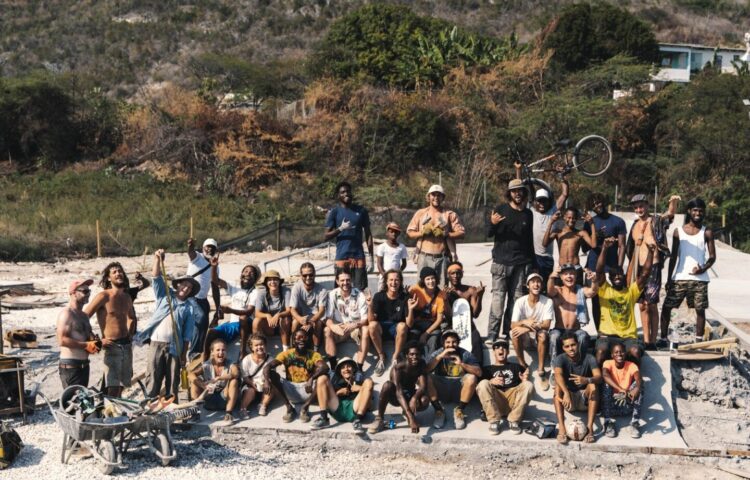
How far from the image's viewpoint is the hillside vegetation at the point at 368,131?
2778 cm

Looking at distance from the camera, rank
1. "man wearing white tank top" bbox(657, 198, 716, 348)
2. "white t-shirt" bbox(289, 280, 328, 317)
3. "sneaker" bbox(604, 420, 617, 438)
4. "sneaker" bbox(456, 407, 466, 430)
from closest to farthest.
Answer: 1. "sneaker" bbox(604, 420, 617, 438)
2. "sneaker" bbox(456, 407, 466, 430)
3. "white t-shirt" bbox(289, 280, 328, 317)
4. "man wearing white tank top" bbox(657, 198, 716, 348)

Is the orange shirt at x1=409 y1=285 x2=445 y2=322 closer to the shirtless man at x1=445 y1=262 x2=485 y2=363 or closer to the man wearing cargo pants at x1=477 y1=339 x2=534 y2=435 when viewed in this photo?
the shirtless man at x1=445 y1=262 x2=485 y2=363

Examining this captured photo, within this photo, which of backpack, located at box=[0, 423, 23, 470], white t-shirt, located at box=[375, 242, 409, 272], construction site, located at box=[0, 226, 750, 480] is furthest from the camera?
white t-shirt, located at box=[375, 242, 409, 272]

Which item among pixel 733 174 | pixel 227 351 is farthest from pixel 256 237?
pixel 733 174

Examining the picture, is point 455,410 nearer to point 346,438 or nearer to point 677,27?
point 346,438

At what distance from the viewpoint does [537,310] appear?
10133 mm

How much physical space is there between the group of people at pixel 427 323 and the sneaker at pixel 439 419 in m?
0.01

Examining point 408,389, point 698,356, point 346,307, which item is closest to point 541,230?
point 698,356

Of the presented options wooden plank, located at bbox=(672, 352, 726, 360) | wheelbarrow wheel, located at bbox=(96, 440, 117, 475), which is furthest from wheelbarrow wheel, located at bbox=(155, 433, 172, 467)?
wooden plank, located at bbox=(672, 352, 726, 360)

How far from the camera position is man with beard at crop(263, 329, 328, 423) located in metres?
9.62

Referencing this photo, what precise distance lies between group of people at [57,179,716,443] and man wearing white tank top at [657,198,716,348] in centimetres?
2

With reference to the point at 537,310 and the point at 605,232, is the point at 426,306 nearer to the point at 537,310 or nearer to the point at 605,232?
the point at 537,310

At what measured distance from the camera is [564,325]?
1016cm

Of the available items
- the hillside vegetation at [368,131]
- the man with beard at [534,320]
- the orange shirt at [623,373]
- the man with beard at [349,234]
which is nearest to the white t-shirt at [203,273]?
the man with beard at [349,234]
